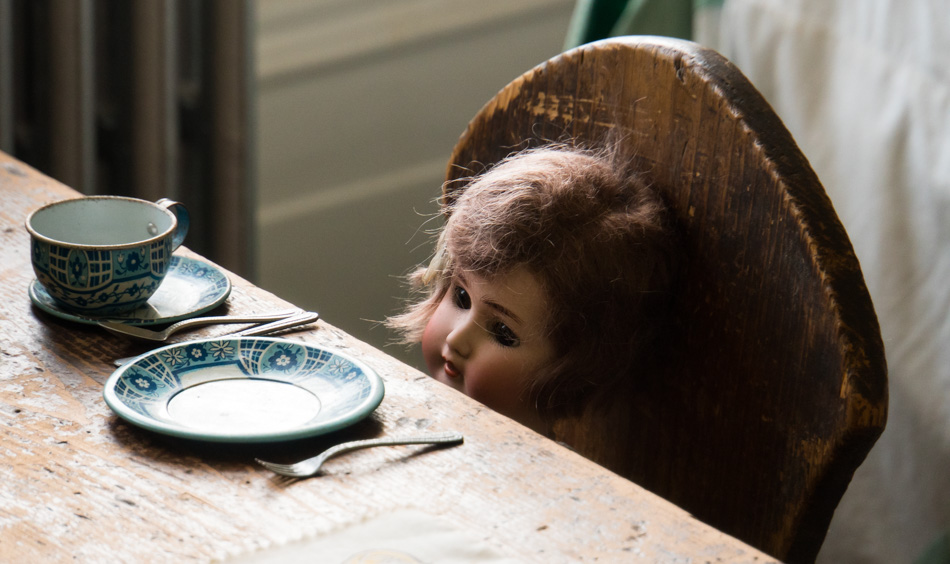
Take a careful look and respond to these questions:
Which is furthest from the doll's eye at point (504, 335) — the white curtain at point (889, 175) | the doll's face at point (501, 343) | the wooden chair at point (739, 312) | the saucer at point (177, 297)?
the white curtain at point (889, 175)

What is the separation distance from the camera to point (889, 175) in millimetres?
1234

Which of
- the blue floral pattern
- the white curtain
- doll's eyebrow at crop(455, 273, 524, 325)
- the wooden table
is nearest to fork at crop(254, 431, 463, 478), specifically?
the wooden table

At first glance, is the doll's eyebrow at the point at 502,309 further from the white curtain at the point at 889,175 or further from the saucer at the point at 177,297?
the white curtain at the point at 889,175

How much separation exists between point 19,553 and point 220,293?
1.11 ft

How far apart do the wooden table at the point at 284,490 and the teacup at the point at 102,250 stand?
81mm

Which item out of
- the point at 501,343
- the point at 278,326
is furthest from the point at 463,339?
the point at 278,326

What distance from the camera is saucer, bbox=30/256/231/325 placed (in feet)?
2.57

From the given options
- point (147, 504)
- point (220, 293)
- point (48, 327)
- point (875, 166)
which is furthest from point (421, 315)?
point (875, 166)

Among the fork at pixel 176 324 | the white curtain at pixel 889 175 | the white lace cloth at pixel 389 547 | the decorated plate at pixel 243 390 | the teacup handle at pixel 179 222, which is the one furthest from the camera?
the white curtain at pixel 889 175

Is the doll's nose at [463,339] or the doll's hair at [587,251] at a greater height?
the doll's hair at [587,251]

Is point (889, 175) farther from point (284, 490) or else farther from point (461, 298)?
point (284, 490)

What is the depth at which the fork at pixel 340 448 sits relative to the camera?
1.94 feet

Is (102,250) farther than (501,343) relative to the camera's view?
No

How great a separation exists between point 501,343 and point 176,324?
26 centimetres
